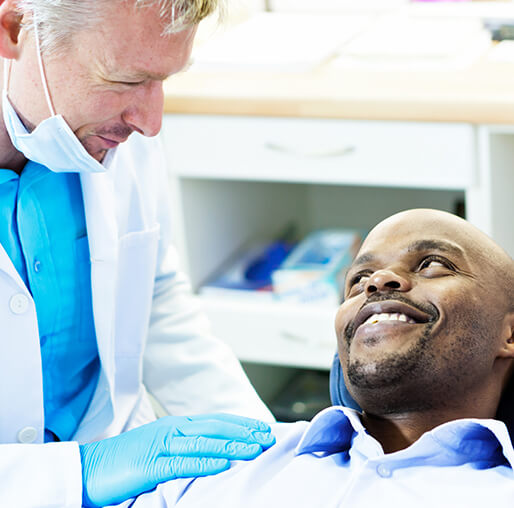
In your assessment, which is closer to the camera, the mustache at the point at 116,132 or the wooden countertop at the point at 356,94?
the mustache at the point at 116,132

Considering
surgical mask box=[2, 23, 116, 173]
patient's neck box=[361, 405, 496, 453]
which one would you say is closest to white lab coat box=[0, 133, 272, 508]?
surgical mask box=[2, 23, 116, 173]

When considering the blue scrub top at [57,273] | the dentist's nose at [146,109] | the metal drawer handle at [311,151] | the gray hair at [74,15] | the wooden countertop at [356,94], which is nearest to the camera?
the gray hair at [74,15]

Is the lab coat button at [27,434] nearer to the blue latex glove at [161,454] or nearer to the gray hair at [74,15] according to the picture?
the blue latex glove at [161,454]

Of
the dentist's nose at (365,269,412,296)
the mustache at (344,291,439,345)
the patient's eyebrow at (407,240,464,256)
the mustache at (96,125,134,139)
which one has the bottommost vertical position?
the mustache at (344,291,439,345)

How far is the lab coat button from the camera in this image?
1477 millimetres

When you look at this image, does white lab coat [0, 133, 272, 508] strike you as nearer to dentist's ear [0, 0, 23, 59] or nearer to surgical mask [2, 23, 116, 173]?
surgical mask [2, 23, 116, 173]

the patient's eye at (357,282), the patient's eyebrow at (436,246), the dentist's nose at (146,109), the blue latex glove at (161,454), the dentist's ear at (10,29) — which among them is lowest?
the blue latex glove at (161,454)

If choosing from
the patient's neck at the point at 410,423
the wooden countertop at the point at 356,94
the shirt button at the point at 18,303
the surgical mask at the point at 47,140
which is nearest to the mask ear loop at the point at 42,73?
the surgical mask at the point at 47,140

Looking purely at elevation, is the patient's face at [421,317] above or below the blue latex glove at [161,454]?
above

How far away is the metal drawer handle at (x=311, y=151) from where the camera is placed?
2.06 m

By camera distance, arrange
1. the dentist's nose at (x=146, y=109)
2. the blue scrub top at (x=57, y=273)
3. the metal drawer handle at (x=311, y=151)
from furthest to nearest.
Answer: the metal drawer handle at (x=311, y=151) < the blue scrub top at (x=57, y=273) < the dentist's nose at (x=146, y=109)

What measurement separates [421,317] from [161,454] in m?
0.40

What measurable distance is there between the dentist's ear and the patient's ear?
75 cm

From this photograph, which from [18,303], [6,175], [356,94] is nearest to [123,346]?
[18,303]
